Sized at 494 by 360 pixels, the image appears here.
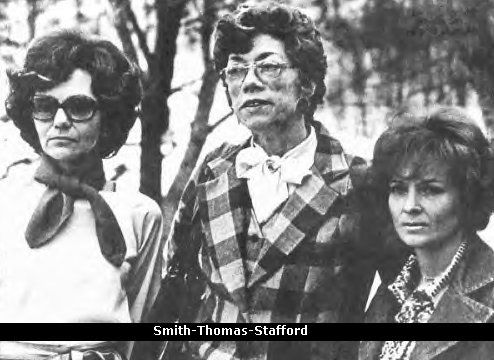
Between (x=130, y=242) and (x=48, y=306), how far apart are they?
1.73 feet

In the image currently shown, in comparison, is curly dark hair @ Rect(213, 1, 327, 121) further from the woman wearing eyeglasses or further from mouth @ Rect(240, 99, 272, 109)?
mouth @ Rect(240, 99, 272, 109)

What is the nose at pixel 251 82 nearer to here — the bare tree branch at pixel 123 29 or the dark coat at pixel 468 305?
the bare tree branch at pixel 123 29

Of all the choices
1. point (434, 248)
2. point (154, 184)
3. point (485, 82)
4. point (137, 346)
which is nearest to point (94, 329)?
point (137, 346)

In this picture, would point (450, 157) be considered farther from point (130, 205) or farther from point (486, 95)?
point (130, 205)

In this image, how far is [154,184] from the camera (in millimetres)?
5473

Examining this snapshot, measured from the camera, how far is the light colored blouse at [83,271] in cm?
532

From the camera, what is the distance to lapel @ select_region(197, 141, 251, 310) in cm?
517

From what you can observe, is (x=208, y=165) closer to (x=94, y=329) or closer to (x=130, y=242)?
(x=130, y=242)

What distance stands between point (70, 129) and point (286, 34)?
121 centimetres

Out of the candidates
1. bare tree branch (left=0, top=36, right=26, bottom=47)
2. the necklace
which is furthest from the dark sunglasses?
the necklace

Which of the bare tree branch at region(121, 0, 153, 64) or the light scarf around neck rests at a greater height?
the bare tree branch at region(121, 0, 153, 64)

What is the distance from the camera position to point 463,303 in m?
5.08

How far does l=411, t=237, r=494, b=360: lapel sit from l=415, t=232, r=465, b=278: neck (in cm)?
8

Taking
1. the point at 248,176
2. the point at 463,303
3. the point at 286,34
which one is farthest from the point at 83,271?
the point at 463,303
